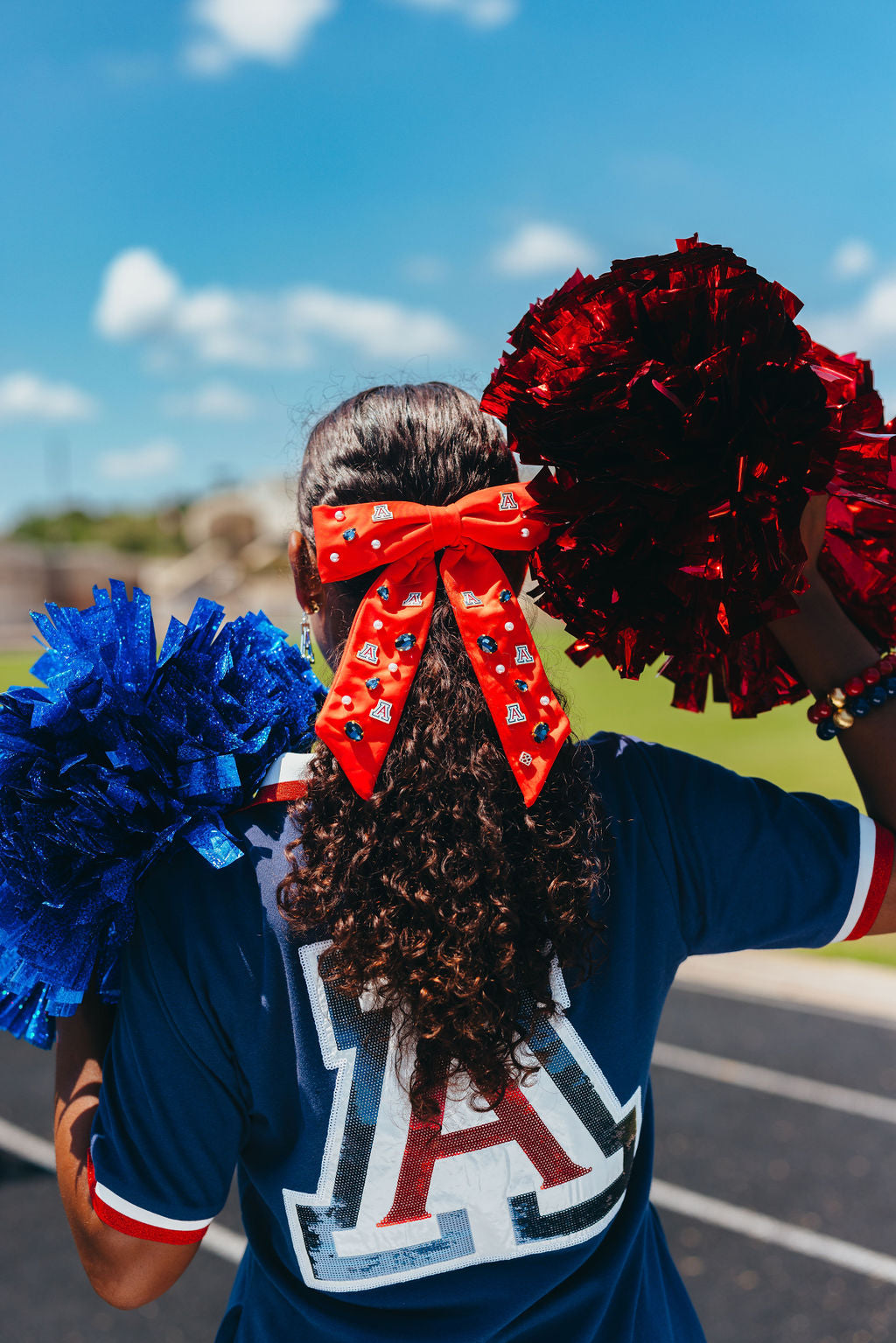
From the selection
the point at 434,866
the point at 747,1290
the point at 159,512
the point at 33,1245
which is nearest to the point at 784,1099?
the point at 747,1290

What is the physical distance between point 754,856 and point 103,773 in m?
0.73

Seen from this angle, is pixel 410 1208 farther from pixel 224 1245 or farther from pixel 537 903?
pixel 224 1245

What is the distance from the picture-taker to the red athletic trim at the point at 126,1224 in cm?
108

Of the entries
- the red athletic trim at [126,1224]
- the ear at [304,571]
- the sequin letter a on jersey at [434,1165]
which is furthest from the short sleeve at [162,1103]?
the ear at [304,571]

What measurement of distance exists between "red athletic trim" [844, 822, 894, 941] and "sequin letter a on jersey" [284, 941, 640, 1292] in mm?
367

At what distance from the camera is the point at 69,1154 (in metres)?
1.13

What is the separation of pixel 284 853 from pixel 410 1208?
0.40 m

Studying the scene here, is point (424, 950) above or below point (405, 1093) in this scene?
above

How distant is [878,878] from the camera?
1203 millimetres

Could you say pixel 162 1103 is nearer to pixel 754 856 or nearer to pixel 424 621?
pixel 424 621

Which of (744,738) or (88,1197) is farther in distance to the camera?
(744,738)

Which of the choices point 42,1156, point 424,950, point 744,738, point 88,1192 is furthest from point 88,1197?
point 744,738

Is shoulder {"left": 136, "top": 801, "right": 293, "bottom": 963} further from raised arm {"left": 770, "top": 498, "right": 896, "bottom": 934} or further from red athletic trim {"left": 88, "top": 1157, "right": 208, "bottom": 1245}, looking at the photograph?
raised arm {"left": 770, "top": 498, "right": 896, "bottom": 934}

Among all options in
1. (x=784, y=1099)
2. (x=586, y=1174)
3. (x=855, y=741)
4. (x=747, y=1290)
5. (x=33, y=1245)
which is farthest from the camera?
(x=784, y=1099)
